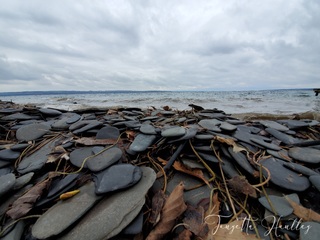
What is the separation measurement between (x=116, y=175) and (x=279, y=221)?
44.0 inches

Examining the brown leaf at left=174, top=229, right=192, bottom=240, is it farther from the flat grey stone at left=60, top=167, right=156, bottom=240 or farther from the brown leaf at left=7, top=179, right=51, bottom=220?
the brown leaf at left=7, top=179, right=51, bottom=220

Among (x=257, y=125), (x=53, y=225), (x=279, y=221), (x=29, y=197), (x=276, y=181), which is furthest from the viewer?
(x=257, y=125)

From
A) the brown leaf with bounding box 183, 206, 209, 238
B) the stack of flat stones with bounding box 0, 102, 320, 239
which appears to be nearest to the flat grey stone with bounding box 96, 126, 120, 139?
the stack of flat stones with bounding box 0, 102, 320, 239

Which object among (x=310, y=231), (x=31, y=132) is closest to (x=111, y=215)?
(x=310, y=231)

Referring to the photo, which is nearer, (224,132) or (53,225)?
(53,225)

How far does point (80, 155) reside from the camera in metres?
1.79

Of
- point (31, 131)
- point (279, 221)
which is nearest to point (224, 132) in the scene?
point (279, 221)

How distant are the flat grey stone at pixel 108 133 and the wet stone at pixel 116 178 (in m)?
0.68

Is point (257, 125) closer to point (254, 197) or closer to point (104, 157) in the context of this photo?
point (254, 197)

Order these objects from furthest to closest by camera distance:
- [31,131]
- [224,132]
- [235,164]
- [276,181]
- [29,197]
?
[31,131] → [224,132] → [235,164] → [276,181] → [29,197]

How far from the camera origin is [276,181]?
4.89 ft

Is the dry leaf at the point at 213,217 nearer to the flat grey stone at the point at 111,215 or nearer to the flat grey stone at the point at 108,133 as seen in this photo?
the flat grey stone at the point at 111,215

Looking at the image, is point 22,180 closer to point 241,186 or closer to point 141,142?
point 141,142

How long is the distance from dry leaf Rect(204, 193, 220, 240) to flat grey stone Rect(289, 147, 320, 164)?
102 centimetres
